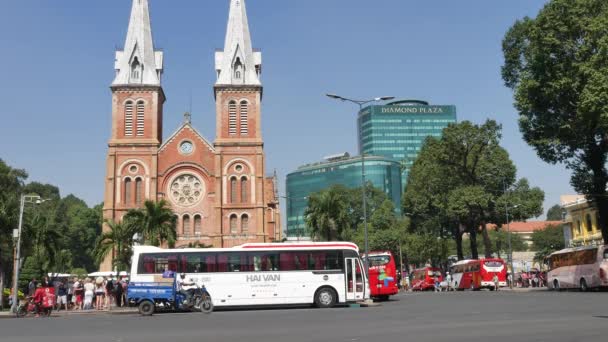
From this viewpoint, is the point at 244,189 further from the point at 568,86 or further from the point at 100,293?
the point at 568,86

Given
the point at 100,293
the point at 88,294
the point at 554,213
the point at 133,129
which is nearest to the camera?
the point at 88,294

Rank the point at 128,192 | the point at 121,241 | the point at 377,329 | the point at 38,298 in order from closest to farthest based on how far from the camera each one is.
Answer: the point at 377,329
the point at 38,298
the point at 121,241
the point at 128,192

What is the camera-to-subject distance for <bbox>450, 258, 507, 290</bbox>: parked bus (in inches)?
1714

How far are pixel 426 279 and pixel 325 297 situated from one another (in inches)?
1210

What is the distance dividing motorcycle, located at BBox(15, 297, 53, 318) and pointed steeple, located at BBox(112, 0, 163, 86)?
41161 mm

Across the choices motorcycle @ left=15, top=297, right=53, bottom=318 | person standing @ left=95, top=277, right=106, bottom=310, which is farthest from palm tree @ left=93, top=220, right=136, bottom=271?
motorcycle @ left=15, top=297, right=53, bottom=318

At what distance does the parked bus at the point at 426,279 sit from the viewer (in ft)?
181

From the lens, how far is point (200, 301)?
967 inches

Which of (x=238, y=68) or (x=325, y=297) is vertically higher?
(x=238, y=68)

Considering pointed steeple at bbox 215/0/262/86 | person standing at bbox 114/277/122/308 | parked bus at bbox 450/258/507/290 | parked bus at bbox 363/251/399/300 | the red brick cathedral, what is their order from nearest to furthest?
parked bus at bbox 363/251/399/300, person standing at bbox 114/277/122/308, parked bus at bbox 450/258/507/290, the red brick cathedral, pointed steeple at bbox 215/0/262/86

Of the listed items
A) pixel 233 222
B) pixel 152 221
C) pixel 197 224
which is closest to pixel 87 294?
pixel 152 221

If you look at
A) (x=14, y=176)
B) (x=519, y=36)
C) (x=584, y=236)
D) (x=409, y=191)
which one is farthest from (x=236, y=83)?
(x=584, y=236)

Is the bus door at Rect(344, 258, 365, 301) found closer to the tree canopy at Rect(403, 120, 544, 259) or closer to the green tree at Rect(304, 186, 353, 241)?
the tree canopy at Rect(403, 120, 544, 259)

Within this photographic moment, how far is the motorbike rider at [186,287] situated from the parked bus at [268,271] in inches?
52.2
